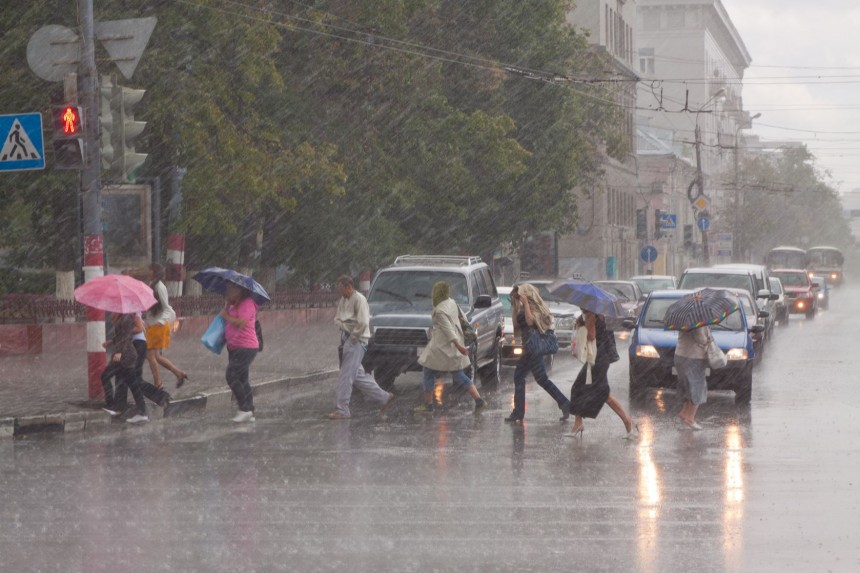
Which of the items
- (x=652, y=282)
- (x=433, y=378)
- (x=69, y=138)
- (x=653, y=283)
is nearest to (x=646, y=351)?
(x=433, y=378)

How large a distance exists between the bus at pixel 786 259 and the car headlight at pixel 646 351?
69.0 metres

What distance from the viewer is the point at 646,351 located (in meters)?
19.8

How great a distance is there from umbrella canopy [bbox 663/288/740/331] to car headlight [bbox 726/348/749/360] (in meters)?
3.25

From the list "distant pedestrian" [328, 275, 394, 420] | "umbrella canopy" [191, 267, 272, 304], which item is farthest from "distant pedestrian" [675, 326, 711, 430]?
"umbrella canopy" [191, 267, 272, 304]

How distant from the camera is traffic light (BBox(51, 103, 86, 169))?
17016 millimetres

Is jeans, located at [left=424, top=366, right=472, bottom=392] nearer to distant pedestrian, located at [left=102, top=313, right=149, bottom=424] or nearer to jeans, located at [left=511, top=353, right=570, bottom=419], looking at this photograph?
jeans, located at [left=511, top=353, right=570, bottom=419]

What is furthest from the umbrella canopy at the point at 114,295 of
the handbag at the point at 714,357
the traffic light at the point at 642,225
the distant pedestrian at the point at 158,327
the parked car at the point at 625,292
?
the traffic light at the point at 642,225

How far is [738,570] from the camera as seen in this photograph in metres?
7.97

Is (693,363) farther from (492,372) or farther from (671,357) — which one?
(492,372)

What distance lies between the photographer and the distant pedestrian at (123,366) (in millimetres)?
16359

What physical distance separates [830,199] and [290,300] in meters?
126

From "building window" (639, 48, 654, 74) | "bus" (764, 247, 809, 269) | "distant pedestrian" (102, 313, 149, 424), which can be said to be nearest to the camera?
"distant pedestrian" (102, 313, 149, 424)

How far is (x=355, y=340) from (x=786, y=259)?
7334 cm

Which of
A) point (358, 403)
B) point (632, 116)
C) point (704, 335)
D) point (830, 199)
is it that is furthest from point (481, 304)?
point (830, 199)
